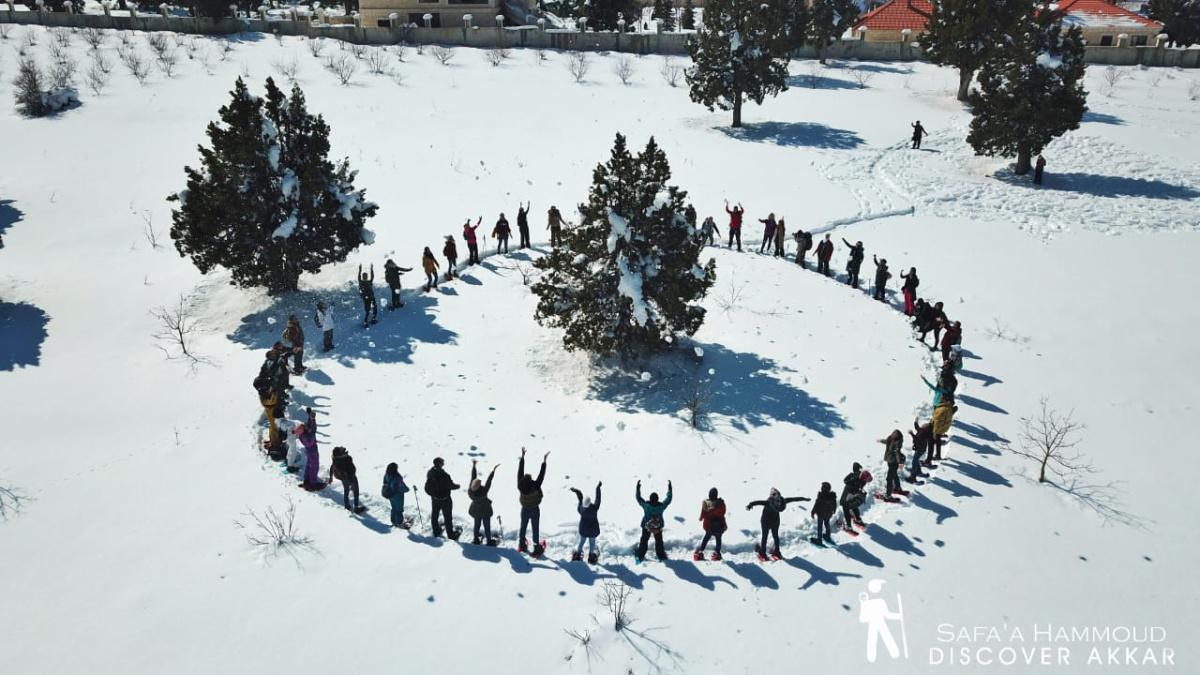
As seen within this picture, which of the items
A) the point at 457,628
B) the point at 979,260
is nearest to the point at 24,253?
the point at 457,628

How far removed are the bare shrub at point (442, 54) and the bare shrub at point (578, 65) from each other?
6652mm

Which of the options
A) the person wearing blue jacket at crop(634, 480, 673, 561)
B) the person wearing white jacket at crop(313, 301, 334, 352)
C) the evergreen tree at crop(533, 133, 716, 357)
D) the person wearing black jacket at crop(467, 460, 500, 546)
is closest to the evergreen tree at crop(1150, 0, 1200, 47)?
the evergreen tree at crop(533, 133, 716, 357)

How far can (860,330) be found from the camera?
1752 cm

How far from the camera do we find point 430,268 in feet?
63.5

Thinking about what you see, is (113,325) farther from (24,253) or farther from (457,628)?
(457,628)

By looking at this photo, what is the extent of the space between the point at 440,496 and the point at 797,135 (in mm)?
27122

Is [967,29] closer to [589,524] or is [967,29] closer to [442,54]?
[442,54]

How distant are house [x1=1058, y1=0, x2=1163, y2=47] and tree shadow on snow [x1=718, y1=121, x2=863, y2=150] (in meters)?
25.8

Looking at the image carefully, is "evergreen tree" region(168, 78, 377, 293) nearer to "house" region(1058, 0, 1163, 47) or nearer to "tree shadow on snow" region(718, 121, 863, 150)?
"tree shadow on snow" region(718, 121, 863, 150)

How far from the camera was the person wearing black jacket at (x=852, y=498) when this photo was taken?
10789 mm

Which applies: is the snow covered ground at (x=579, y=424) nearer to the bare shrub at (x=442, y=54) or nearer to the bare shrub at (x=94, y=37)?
the bare shrub at (x=94, y=37)

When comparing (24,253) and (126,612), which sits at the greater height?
(24,253)

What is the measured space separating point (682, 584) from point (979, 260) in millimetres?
15808

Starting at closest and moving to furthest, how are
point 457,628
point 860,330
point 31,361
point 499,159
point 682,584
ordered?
point 457,628 → point 682,584 → point 31,361 → point 860,330 → point 499,159
